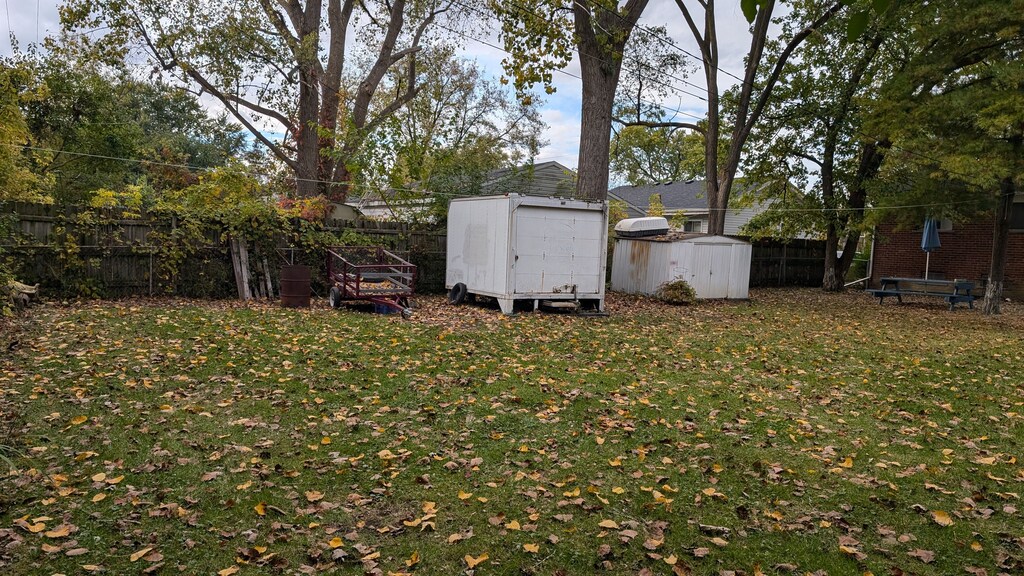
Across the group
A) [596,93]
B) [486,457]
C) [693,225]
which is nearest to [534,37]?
[596,93]

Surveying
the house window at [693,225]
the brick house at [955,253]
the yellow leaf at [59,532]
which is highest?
the house window at [693,225]

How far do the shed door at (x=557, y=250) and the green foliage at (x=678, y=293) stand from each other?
3.27 metres

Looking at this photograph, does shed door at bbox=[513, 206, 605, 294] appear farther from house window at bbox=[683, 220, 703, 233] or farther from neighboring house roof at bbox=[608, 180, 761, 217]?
house window at bbox=[683, 220, 703, 233]

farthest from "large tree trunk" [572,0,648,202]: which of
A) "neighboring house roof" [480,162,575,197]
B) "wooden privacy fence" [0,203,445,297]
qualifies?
"wooden privacy fence" [0,203,445,297]

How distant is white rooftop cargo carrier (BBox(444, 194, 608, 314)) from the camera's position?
1184 centimetres

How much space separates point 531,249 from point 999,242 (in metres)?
11.0

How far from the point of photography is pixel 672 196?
109 feet

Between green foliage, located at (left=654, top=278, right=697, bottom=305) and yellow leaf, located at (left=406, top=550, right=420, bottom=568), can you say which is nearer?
yellow leaf, located at (left=406, top=550, right=420, bottom=568)

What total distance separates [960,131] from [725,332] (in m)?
8.01

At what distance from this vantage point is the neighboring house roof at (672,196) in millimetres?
30688

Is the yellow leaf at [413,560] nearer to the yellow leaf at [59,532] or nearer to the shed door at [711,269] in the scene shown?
the yellow leaf at [59,532]

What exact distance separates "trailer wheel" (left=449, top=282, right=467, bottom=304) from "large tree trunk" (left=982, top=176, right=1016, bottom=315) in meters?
11.9

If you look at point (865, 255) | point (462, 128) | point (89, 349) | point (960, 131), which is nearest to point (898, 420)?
point (89, 349)

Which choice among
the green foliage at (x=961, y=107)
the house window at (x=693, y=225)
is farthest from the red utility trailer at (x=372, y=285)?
the house window at (x=693, y=225)
